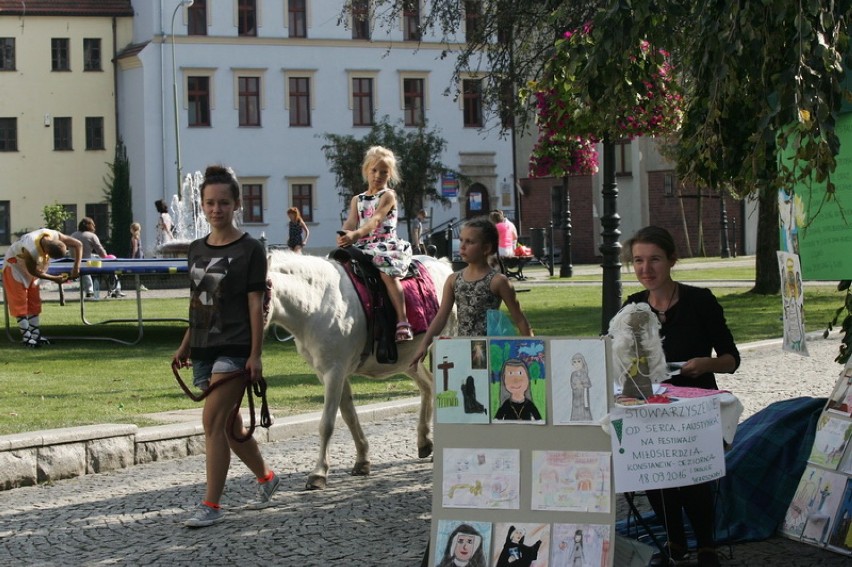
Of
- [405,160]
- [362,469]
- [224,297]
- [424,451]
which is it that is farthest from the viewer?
[405,160]

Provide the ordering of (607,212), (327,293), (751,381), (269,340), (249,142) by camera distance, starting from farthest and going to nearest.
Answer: (249,142) < (269,340) < (607,212) < (751,381) < (327,293)

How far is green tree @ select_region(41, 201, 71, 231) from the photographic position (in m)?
57.8

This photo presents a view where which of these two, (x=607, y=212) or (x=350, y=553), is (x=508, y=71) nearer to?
(x=607, y=212)

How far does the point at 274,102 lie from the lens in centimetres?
6462

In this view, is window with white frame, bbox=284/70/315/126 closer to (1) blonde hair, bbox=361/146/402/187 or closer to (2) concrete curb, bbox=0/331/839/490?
(2) concrete curb, bbox=0/331/839/490

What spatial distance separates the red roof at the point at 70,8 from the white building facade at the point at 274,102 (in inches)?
33.3

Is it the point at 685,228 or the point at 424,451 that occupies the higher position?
the point at 685,228

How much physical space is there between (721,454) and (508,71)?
16.6 m

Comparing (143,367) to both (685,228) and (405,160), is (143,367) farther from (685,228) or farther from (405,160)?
(685,228)

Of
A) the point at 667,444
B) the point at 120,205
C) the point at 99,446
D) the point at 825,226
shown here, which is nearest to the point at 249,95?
the point at 120,205

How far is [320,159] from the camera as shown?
65375mm

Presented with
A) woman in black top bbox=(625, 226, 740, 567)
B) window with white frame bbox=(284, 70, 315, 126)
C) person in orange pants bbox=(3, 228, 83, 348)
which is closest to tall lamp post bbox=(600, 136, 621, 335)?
person in orange pants bbox=(3, 228, 83, 348)

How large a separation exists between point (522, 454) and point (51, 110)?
6087cm

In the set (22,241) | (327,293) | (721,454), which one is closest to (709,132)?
(721,454)
